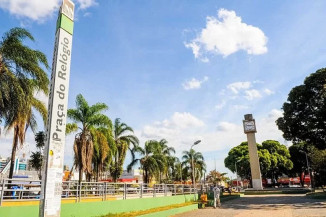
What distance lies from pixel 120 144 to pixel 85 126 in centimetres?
946

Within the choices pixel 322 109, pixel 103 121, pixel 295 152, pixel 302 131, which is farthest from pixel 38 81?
pixel 295 152

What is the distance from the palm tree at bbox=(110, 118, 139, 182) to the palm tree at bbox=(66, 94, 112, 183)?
721 cm

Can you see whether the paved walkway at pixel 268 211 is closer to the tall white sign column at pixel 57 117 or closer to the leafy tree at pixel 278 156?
the tall white sign column at pixel 57 117

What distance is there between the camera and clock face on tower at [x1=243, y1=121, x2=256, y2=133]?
52594 millimetres

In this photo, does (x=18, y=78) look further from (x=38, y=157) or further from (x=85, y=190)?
(x=38, y=157)

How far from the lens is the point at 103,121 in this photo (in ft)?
72.6

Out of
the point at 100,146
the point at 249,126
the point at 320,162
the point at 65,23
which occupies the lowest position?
the point at 320,162

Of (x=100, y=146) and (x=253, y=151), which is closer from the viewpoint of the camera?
(x=100, y=146)

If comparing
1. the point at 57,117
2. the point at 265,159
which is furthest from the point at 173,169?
the point at 57,117

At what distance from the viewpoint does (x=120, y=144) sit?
30641mm

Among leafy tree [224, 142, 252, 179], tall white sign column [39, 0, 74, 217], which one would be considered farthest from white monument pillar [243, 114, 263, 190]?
tall white sign column [39, 0, 74, 217]

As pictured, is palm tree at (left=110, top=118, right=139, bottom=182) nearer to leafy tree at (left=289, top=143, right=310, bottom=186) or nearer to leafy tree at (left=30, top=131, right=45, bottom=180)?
leafy tree at (left=30, top=131, right=45, bottom=180)

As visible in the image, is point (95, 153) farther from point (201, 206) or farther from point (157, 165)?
point (157, 165)

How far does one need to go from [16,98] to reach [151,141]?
29.2 m
